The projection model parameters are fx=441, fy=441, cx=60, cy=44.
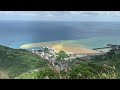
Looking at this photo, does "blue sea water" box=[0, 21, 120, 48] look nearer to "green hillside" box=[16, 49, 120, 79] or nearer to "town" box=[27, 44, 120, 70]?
"town" box=[27, 44, 120, 70]

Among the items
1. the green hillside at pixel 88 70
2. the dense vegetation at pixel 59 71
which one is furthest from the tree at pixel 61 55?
the green hillside at pixel 88 70

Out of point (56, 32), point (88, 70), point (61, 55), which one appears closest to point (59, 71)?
point (61, 55)

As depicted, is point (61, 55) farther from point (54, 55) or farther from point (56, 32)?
point (56, 32)

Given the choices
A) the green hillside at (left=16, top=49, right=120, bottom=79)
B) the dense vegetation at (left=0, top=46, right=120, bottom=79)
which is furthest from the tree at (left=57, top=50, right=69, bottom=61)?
the green hillside at (left=16, top=49, right=120, bottom=79)

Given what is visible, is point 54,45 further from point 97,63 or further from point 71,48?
point 97,63

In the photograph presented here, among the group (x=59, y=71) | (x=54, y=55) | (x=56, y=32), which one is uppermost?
(x=56, y=32)

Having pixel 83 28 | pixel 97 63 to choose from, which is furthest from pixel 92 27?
pixel 97 63
